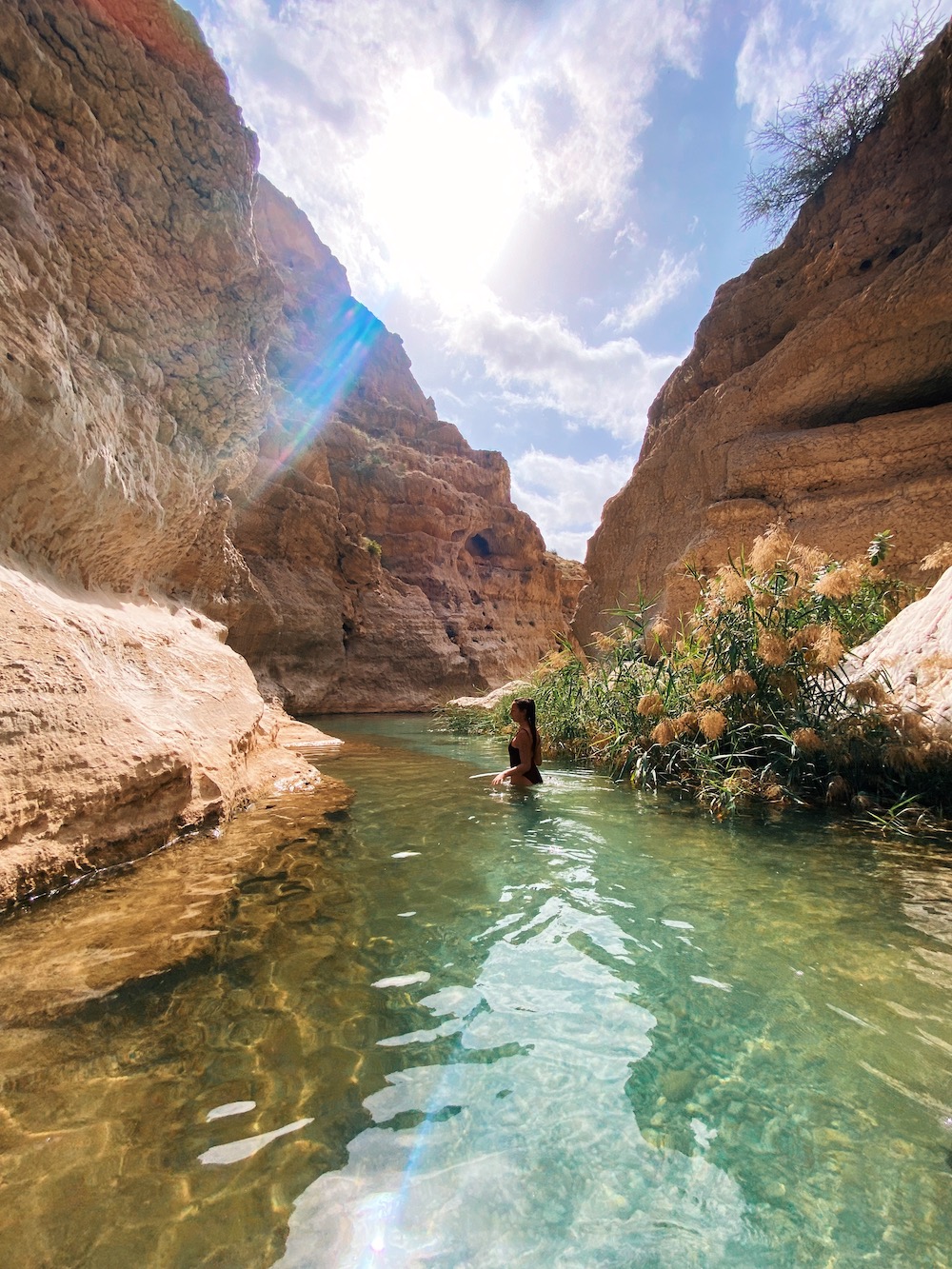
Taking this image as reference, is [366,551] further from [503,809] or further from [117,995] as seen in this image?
[117,995]

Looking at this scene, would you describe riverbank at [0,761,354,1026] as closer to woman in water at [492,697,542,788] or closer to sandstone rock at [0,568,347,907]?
sandstone rock at [0,568,347,907]

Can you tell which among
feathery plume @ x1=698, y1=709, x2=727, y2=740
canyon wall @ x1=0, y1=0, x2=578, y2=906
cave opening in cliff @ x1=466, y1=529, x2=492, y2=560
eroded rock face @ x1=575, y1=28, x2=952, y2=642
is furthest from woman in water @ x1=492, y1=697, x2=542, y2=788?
cave opening in cliff @ x1=466, y1=529, x2=492, y2=560

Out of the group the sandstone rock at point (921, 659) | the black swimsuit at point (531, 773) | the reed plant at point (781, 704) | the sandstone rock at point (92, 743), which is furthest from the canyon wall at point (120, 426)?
the sandstone rock at point (921, 659)

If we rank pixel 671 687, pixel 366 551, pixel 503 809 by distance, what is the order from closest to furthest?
pixel 503 809 < pixel 671 687 < pixel 366 551

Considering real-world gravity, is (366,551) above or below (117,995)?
above

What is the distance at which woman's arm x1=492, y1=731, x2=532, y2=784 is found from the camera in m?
5.76

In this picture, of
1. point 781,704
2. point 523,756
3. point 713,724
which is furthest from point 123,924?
point 781,704

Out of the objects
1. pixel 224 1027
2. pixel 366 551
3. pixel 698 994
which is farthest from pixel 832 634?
pixel 366 551

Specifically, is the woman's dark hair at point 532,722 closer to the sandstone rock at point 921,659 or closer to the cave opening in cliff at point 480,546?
the sandstone rock at point 921,659

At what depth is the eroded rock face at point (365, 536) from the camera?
21281 millimetres

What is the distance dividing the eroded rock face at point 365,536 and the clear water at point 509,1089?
16488mm

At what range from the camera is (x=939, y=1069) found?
156 centimetres

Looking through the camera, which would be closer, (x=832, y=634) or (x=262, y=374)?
(x=832, y=634)

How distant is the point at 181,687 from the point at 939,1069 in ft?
17.1
